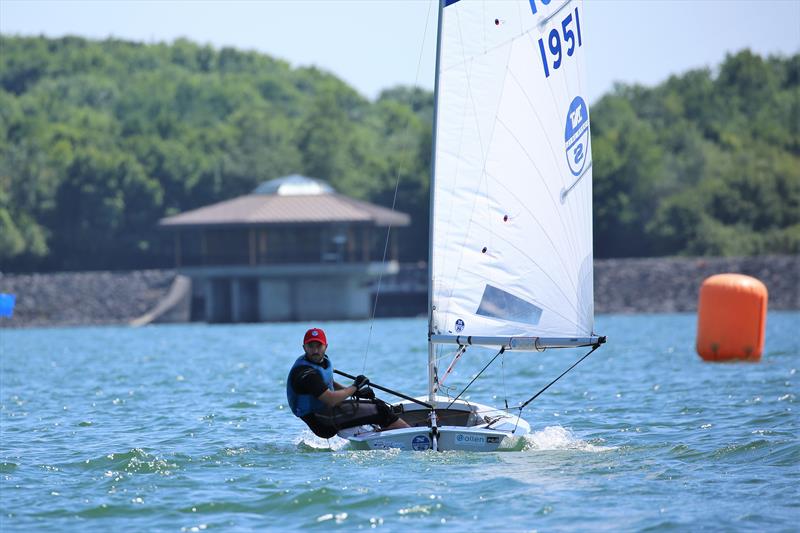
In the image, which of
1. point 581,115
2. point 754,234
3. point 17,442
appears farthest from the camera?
point 754,234

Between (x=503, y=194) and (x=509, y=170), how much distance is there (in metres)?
0.26

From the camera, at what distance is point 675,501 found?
39.9ft

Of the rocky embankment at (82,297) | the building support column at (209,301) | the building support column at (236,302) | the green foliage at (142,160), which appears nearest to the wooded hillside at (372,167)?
the green foliage at (142,160)

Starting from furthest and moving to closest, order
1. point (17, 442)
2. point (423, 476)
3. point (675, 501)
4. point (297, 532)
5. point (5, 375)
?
point (5, 375) < point (17, 442) < point (423, 476) < point (675, 501) < point (297, 532)

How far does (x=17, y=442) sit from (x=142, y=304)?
1988 inches

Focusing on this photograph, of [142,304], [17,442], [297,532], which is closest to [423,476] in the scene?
[297,532]

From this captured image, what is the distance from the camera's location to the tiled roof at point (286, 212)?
65.7 meters

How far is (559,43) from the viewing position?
15.0 m

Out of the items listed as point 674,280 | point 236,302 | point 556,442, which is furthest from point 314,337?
point 674,280

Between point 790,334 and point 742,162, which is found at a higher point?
point 742,162

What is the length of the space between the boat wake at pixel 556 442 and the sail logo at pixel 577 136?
2962 mm

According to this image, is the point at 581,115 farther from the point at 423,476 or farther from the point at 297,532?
the point at 297,532

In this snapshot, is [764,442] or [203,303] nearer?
[764,442]

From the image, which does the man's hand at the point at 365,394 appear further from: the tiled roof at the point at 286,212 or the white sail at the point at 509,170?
the tiled roof at the point at 286,212
